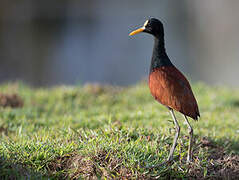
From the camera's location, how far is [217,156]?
12.3 feet

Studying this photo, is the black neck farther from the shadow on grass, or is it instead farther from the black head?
the shadow on grass

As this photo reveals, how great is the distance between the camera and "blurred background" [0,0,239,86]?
1255cm

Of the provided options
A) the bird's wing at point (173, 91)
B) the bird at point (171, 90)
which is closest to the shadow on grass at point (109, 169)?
the bird at point (171, 90)

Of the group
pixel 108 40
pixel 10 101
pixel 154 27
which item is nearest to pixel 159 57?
pixel 154 27

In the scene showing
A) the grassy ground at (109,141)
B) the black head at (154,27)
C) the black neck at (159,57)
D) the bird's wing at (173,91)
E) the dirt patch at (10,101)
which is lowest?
the dirt patch at (10,101)

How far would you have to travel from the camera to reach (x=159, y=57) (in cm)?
343

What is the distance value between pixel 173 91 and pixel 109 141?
72cm

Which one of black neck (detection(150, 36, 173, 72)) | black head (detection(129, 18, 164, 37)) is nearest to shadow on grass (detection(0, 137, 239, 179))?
black neck (detection(150, 36, 173, 72))

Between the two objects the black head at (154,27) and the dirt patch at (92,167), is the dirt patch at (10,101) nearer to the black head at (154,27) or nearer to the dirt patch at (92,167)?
the dirt patch at (92,167)

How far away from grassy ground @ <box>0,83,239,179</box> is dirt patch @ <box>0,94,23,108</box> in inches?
6.9

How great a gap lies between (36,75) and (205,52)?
606 centimetres

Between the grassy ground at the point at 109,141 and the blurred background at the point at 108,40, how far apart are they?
19.1 feet

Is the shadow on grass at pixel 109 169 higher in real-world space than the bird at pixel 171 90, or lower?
lower

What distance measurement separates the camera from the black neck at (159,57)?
3.40 m
